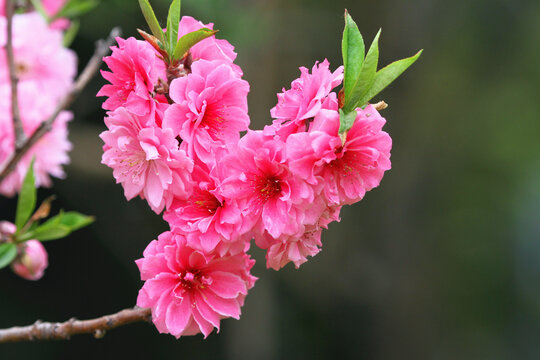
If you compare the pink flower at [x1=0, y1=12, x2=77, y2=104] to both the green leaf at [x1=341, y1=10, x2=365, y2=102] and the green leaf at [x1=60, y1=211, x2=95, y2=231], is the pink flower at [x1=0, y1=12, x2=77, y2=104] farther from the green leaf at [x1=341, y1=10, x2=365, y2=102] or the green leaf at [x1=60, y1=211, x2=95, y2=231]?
the green leaf at [x1=341, y1=10, x2=365, y2=102]

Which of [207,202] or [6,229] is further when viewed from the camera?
[6,229]

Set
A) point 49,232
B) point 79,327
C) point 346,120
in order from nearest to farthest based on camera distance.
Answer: point 346,120
point 79,327
point 49,232

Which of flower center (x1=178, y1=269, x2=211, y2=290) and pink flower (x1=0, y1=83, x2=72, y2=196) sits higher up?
flower center (x1=178, y1=269, x2=211, y2=290)

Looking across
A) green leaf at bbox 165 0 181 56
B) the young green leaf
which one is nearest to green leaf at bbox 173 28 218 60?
green leaf at bbox 165 0 181 56

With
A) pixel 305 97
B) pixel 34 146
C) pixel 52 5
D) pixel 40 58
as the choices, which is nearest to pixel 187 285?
pixel 305 97

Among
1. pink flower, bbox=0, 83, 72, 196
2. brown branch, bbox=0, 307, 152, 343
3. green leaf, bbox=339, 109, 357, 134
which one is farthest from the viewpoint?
pink flower, bbox=0, 83, 72, 196

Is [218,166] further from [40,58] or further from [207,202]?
[40,58]

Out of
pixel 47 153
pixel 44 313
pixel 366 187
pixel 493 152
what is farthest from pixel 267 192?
pixel 493 152
